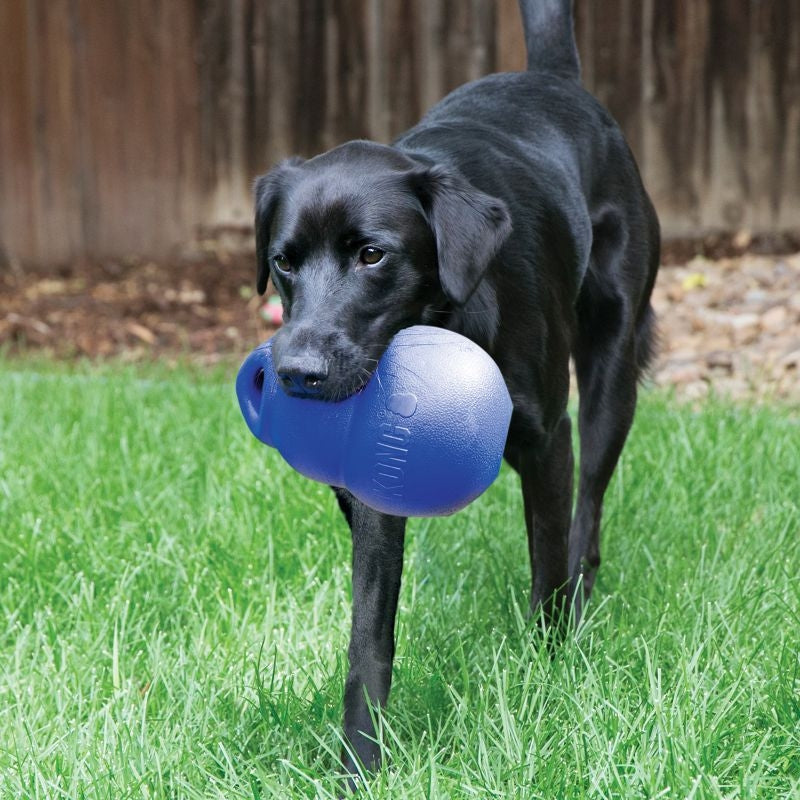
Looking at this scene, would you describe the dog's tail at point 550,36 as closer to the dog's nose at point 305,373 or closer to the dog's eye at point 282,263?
the dog's eye at point 282,263

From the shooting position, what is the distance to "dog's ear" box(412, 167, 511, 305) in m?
2.09

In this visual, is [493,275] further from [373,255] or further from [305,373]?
[305,373]

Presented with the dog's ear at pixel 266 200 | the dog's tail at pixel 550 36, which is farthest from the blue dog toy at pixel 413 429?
the dog's tail at pixel 550 36

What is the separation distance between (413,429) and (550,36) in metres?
1.94

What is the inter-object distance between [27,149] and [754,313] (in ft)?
17.7

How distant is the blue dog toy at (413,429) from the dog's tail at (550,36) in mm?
1698

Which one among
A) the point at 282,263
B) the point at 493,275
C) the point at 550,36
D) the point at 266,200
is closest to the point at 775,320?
the point at 550,36

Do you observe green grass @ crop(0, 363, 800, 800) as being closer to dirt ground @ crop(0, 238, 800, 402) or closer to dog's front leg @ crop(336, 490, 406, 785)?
dog's front leg @ crop(336, 490, 406, 785)

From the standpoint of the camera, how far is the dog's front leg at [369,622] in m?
2.07

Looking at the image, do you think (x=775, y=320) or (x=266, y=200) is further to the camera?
(x=775, y=320)

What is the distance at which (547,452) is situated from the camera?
2.48m

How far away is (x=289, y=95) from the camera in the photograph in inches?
319

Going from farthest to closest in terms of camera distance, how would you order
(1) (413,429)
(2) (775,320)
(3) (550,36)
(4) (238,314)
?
(4) (238,314), (2) (775,320), (3) (550,36), (1) (413,429)

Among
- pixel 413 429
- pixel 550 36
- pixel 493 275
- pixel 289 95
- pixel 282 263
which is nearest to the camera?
pixel 413 429
